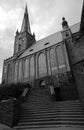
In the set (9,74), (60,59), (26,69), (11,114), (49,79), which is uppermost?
(60,59)

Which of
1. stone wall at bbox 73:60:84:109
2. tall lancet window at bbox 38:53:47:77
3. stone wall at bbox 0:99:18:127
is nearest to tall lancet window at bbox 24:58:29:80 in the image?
tall lancet window at bbox 38:53:47:77

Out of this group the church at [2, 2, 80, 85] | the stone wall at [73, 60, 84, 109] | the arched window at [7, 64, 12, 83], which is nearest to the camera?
the stone wall at [73, 60, 84, 109]

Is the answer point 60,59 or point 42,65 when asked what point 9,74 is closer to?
point 42,65

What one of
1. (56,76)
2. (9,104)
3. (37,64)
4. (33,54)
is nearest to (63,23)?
(33,54)

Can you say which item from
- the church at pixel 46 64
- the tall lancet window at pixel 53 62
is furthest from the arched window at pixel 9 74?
the tall lancet window at pixel 53 62

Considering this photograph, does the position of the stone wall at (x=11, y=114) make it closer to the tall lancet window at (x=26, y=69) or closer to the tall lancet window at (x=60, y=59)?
the tall lancet window at (x=60, y=59)

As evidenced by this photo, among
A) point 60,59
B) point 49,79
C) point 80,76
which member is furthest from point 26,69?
point 80,76

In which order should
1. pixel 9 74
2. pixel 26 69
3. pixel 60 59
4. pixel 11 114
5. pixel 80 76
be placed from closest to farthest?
pixel 80 76, pixel 11 114, pixel 60 59, pixel 26 69, pixel 9 74

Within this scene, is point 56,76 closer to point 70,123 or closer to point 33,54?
point 33,54

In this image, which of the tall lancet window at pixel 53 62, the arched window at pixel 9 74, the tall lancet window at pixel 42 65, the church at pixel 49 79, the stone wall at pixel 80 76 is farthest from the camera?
the arched window at pixel 9 74

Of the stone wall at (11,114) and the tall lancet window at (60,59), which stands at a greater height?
the tall lancet window at (60,59)

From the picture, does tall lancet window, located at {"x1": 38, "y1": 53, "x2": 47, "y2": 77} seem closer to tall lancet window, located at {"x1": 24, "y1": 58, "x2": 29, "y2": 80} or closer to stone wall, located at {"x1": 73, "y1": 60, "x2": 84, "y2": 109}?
tall lancet window, located at {"x1": 24, "y1": 58, "x2": 29, "y2": 80}

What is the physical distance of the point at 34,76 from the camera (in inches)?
768

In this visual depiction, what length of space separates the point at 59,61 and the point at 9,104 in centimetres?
1341
